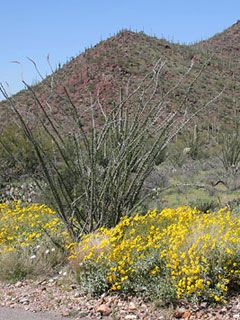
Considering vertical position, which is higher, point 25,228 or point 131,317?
point 25,228

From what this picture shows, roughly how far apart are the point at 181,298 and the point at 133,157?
2.51 meters

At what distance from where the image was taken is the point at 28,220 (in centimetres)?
867

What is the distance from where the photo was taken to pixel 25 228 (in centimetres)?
827

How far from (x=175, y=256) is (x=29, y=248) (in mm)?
2238

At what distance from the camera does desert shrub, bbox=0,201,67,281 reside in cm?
Result: 701

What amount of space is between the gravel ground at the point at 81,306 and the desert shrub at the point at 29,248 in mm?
250

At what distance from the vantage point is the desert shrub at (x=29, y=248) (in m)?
7.01

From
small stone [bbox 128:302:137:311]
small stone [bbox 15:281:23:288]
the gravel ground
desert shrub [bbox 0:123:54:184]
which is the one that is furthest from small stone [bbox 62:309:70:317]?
desert shrub [bbox 0:123:54:184]

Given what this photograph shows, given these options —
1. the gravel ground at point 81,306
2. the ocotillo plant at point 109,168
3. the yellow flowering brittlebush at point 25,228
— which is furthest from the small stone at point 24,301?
the ocotillo plant at point 109,168

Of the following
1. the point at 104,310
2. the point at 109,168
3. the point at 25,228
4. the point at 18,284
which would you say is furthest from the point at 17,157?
the point at 104,310

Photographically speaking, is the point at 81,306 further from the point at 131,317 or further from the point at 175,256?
the point at 175,256

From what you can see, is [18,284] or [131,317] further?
[18,284]

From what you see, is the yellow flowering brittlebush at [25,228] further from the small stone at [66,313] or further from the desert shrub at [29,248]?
the small stone at [66,313]

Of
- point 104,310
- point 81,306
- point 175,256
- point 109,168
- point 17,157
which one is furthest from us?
point 17,157
